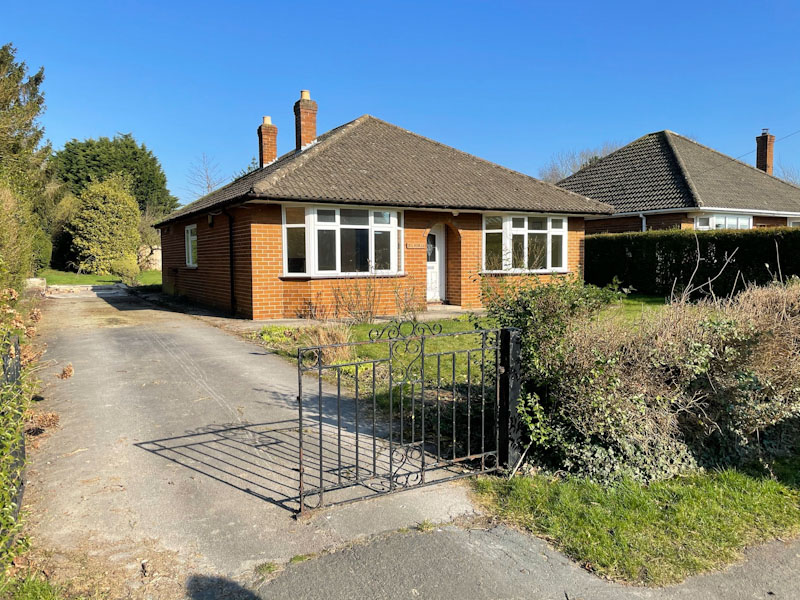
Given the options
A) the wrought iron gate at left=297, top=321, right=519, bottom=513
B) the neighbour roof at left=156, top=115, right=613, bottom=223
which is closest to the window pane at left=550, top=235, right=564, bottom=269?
the neighbour roof at left=156, top=115, right=613, bottom=223

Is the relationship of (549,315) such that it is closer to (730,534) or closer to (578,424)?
(578,424)

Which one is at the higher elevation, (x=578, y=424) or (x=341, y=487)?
(x=578, y=424)

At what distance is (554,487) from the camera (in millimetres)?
4031

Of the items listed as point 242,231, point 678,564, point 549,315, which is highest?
point 242,231

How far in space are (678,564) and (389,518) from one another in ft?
5.64

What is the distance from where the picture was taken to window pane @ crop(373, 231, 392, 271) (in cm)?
1426

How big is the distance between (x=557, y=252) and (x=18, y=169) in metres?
15.2

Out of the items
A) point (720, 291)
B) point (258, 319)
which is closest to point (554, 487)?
point (258, 319)

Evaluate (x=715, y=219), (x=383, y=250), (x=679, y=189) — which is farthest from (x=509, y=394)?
(x=715, y=219)

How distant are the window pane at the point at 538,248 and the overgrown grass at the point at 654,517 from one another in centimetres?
1234

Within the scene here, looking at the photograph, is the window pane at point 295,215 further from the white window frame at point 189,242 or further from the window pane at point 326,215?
the white window frame at point 189,242

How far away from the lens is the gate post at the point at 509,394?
4250mm

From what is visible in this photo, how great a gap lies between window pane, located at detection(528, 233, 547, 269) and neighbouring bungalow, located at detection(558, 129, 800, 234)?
6.68 m

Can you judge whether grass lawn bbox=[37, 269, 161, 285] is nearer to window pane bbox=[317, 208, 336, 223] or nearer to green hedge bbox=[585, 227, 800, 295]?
window pane bbox=[317, 208, 336, 223]
